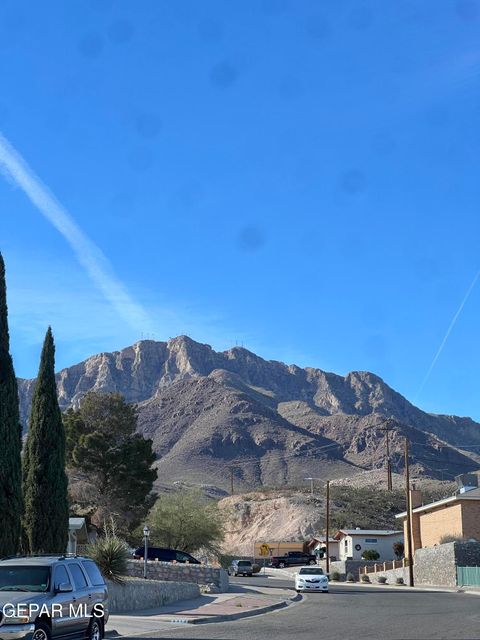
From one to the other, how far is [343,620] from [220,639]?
708cm

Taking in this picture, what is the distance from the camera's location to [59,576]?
538 inches

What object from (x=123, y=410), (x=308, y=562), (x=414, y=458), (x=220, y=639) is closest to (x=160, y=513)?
(x=123, y=410)

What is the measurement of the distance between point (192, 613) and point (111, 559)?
9.98ft

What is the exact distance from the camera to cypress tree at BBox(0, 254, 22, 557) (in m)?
20.3

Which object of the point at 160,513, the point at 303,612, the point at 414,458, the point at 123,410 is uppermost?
the point at 414,458

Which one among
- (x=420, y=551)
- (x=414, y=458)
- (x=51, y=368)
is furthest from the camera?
(x=414, y=458)

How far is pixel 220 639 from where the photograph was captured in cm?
1681

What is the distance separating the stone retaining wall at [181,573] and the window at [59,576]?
2242 cm

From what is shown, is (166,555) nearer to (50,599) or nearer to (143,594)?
(143,594)

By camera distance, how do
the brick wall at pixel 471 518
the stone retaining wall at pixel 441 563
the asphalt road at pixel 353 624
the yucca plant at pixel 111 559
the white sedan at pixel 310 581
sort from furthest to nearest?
the brick wall at pixel 471 518 → the stone retaining wall at pixel 441 563 → the white sedan at pixel 310 581 → the yucca plant at pixel 111 559 → the asphalt road at pixel 353 624

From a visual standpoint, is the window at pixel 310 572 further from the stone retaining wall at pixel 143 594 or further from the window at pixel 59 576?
the window at pixel 59 576

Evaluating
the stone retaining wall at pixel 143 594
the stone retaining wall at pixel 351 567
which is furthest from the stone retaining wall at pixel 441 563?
the stone retaining wall at pixel 143 594

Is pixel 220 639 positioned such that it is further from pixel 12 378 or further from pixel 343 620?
pixel 12 378

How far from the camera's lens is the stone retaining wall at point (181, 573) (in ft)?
119
